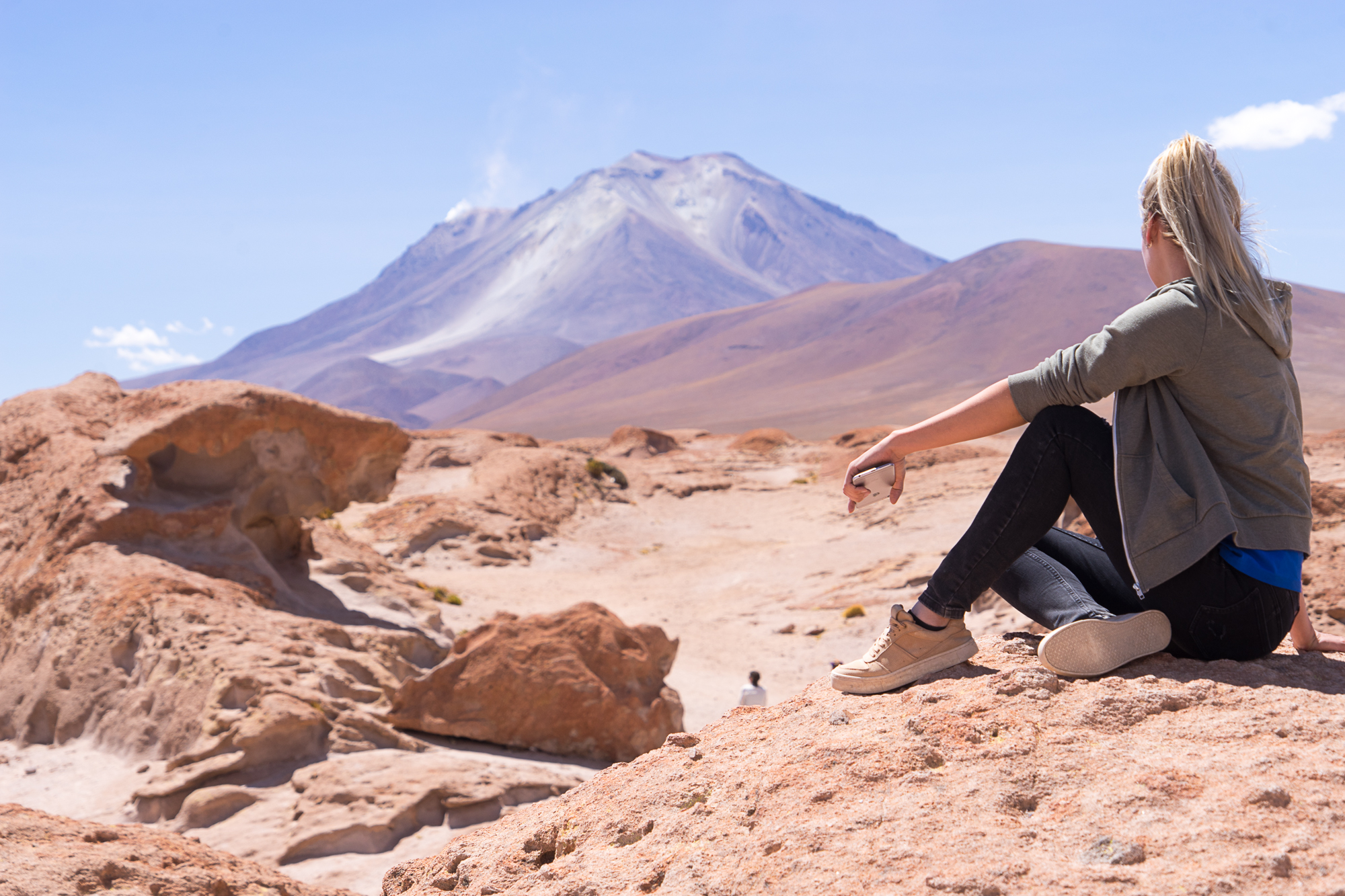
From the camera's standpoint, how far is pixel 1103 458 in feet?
6.63

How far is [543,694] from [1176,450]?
4.13 m

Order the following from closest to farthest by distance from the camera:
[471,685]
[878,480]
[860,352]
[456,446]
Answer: [878,480], [471,685], [456,446], [860,352]

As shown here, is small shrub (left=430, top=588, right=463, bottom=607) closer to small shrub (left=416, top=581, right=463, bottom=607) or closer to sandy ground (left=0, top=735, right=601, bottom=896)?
small shrub (left=416, top=581, right=463, bottom=607)

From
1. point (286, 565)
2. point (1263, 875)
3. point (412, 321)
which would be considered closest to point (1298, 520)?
point (1263, 875)

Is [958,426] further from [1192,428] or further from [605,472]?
[605,472]

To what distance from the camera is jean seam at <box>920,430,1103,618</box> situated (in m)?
2.03

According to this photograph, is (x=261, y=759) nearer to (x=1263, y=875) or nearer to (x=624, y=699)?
(x=624, y=699)

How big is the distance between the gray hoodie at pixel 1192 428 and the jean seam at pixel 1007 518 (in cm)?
7

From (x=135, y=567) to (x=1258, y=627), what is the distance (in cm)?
639

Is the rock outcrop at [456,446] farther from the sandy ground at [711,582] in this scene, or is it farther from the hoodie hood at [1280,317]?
the hoodie hood at [1280,317]

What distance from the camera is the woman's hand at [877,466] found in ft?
7.07

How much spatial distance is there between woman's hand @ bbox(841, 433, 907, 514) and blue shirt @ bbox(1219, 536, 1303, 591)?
25.0 inches

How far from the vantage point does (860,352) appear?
90.6 meters

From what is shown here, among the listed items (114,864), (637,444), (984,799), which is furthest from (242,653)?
(637,444)
